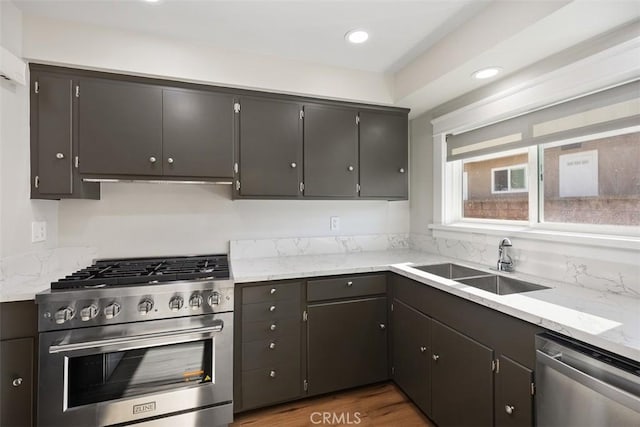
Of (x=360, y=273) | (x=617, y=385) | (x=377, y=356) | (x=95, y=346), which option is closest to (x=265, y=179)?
(x=360, y=273)

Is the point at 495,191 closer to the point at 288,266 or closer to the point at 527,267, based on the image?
the point at 527,267

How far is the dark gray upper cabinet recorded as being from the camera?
6.05ft

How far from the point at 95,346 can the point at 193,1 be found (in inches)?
74.0

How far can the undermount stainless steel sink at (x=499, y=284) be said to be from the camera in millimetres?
1792

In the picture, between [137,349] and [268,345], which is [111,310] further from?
[268,345]

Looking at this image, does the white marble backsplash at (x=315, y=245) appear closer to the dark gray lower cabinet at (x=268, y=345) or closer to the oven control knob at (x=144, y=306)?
the dark gray lower cabinet at (x=268, y=345)

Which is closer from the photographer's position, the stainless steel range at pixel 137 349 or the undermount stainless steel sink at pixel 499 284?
the stainless steel range at pixel 137 349

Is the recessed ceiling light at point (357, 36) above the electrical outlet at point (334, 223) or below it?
above

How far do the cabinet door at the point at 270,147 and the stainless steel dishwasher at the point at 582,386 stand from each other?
1747 millimetres

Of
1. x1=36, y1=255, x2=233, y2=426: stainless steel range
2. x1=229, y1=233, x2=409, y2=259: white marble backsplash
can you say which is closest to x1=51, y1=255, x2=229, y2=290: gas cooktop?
x1=36, y1=255, x2=233, y2=426: stainless steel range

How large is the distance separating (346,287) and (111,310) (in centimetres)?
139

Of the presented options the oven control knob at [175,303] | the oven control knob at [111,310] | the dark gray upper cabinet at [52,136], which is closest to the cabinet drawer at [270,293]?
the oven control knob at [175,303]

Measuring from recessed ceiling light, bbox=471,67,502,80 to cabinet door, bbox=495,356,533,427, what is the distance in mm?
1632

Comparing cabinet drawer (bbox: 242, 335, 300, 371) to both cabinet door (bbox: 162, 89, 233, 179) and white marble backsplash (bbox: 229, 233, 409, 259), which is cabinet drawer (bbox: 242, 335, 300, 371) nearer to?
white marble backsplash (bbox: 229, 233, 409, 259)
